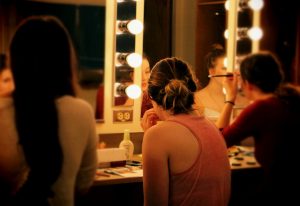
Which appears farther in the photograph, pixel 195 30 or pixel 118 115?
pixel 195 30

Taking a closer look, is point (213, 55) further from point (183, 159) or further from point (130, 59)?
point (183, 159)

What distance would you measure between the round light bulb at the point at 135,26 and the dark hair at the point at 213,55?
420 millimetres

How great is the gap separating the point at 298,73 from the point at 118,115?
1.11m

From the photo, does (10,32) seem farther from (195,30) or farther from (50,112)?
(195,30)

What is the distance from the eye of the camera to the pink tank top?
4.77ft

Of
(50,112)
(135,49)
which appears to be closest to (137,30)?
(135,49)

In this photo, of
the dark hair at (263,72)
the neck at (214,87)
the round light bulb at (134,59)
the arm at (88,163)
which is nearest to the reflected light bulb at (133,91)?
the round light bulb at (134,59)

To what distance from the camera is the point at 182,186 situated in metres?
1.46

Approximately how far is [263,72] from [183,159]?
69 cm

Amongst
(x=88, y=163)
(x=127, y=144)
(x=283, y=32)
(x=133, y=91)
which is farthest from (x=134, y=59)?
(x=88, y=163)

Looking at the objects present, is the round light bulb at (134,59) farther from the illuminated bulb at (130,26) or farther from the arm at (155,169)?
the arm at (155,169)

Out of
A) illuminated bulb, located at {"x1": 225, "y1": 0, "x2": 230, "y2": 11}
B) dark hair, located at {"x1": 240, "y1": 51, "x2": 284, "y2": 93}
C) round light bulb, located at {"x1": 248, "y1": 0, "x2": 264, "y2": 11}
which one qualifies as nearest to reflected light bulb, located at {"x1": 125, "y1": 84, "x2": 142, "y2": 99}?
dark hair, located at {"x1": 240, "y1": 51, "x2": 284, "y2": 93}

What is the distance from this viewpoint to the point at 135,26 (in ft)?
7.68

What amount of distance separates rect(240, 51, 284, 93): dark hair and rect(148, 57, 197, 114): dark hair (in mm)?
430
